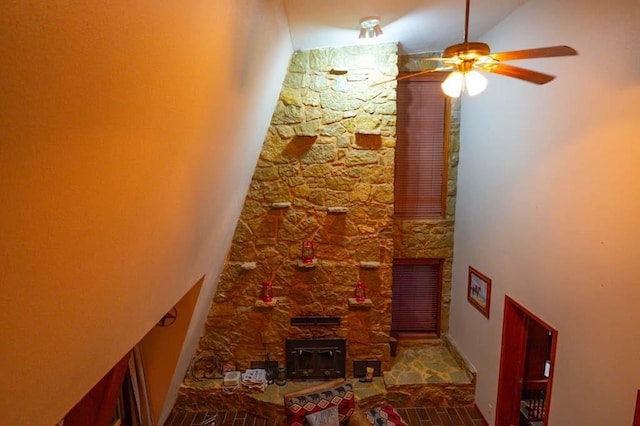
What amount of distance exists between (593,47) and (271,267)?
11.6ft

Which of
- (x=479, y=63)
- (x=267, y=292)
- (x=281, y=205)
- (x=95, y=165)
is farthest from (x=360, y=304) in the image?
(x=95, y=165)

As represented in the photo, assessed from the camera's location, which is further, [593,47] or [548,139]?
[548,139]

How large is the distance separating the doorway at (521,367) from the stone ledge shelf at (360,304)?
1.45 meters

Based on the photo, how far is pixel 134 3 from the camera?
2.96 ft

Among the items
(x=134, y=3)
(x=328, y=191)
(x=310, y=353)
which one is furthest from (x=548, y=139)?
(x=310, y=353)

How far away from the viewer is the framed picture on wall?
3939 mm

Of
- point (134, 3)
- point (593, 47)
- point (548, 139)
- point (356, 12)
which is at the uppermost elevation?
point (356, 12)

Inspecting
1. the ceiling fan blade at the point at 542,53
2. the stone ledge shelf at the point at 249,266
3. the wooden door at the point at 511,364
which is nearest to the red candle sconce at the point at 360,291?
the stone ledge shelf at the point at 249,266

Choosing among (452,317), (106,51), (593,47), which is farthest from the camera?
(452,317)

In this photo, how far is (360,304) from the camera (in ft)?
14.3

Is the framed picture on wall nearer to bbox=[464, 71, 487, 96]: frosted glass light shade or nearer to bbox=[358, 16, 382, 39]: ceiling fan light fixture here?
bbox=[464, 71, 487, 96]: frosted glass light shade

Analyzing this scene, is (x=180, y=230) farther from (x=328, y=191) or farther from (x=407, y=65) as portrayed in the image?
(x=407, y=65)

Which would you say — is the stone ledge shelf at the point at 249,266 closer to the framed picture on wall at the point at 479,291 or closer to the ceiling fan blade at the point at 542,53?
the framed picture on wall at the point at 479,291

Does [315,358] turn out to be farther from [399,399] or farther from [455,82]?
[455,82]
